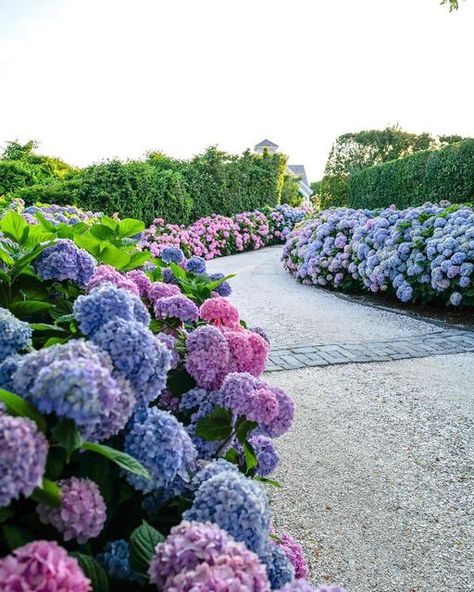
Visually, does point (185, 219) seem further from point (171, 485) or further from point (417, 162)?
point (171, 485)

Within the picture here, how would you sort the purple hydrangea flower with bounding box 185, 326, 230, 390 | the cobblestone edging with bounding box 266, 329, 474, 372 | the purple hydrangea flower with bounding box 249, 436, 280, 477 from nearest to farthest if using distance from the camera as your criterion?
the purple hydrangea flower with bounding box 185, 326, 230, 390 → the purple hydrangea flower with bounding box 249, 436, 280, 477 → the cobblestone edging with bounding box 266, 329, 474, 372

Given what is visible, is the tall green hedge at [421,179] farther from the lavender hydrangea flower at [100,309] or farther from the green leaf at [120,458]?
the green leaf at [120,458]

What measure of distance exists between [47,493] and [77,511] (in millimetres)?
71

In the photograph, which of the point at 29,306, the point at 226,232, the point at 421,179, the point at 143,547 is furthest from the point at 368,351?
the point at 226,232

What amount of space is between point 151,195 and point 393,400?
8.95 metres

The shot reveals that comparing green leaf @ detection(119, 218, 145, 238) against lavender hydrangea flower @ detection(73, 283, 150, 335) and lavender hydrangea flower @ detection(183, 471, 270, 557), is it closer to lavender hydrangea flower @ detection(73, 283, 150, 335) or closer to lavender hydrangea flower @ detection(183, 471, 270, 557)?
lavender hydrangea flower @ detection(73, 283, 150, 335)

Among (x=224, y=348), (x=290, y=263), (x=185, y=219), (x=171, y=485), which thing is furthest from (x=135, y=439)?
(x=185, y=219)

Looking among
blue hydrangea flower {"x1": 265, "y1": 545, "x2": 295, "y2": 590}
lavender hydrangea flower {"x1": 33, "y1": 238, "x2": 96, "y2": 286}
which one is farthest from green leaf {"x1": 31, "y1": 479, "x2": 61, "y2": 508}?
lavender hydrangea flower {"x1": 33, "y1": 238, "x2": 96, "y2": 286}

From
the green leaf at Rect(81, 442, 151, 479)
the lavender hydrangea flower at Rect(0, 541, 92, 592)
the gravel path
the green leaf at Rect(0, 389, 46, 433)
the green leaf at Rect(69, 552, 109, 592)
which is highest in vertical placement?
the green leaf at Rect(0, 389, 46, 433)

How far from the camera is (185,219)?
13023mm

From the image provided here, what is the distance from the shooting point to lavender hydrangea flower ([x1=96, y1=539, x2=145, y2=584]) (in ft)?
3.04

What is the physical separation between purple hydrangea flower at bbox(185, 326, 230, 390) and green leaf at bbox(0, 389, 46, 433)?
2.49ft

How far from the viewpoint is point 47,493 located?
82 centimetres

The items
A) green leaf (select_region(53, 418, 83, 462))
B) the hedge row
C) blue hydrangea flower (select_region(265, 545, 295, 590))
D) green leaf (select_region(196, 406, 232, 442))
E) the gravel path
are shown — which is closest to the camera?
green leaf (select_region(53, 418, 83, 462))
